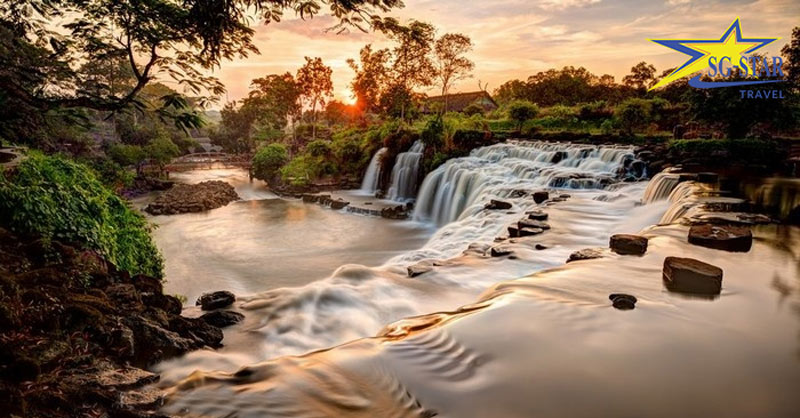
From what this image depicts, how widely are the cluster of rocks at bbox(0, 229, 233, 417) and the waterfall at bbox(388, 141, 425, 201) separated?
57.5ft

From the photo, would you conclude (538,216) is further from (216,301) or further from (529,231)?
(216,301)

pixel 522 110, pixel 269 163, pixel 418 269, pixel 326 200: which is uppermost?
pixel 522 110

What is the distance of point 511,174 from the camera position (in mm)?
17375

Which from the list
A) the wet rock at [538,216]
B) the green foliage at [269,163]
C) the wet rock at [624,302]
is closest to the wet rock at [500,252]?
the wet rock at [538,216]

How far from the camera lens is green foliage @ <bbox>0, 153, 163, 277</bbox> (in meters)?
5.11

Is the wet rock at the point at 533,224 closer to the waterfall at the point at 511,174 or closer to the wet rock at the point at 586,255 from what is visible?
the wet rock at the point at 586,255

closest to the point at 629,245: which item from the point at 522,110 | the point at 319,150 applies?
the point at 522,110

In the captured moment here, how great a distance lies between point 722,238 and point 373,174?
2053 centimetres

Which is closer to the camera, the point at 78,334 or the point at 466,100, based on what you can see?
the point at 78,334

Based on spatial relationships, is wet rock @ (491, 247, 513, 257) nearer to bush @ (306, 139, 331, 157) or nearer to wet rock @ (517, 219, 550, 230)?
wet rock @ (517, 219, 550, 230)

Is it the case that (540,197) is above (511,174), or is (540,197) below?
below

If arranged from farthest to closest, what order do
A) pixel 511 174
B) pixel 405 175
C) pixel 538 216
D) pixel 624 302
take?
pixel 405 175, pixel 511 174, pixel 538 216, pixel 624 302

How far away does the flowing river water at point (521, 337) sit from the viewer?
3.26m

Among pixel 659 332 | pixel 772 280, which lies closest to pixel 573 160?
pixel 772 280
